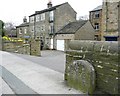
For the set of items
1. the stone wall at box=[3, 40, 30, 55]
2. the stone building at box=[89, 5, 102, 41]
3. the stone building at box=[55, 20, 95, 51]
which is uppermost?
the stone building at box=[89, 5, 102, 41]

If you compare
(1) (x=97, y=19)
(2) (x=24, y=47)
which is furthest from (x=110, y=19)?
(1) (x=97, y=19)

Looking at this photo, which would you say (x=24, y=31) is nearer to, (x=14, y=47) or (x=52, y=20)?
(x=52, y=20)

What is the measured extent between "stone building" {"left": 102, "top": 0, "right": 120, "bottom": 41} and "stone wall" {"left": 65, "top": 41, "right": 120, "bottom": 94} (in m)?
13.5

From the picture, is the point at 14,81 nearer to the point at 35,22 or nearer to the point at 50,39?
the point at 50,39

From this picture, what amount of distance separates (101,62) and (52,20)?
3965 centimetres

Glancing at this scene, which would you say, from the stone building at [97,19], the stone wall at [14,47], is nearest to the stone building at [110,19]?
the stone wall at [14,47]

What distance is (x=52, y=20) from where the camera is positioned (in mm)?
45781

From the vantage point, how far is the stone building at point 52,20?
147 feet

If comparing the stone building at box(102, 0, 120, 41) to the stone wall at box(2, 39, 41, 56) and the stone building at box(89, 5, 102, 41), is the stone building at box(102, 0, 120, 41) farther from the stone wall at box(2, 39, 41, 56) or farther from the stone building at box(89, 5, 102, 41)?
the stone building at box(89, 5, 102, 41)

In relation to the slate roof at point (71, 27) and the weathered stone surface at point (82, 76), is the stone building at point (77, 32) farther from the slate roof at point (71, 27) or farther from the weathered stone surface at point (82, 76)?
the weathered stone surface at point (82, 76)

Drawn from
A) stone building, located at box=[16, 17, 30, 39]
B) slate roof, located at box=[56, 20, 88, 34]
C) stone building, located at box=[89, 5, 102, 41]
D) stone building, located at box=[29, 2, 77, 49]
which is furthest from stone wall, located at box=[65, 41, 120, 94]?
stone building, located at box=[16, 17, 30, 39]

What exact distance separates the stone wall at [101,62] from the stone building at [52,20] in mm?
37008

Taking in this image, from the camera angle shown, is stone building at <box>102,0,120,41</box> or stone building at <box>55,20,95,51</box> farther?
stone building at <box>55,20,95,51</box>

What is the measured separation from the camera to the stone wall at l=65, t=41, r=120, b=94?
6155mm
